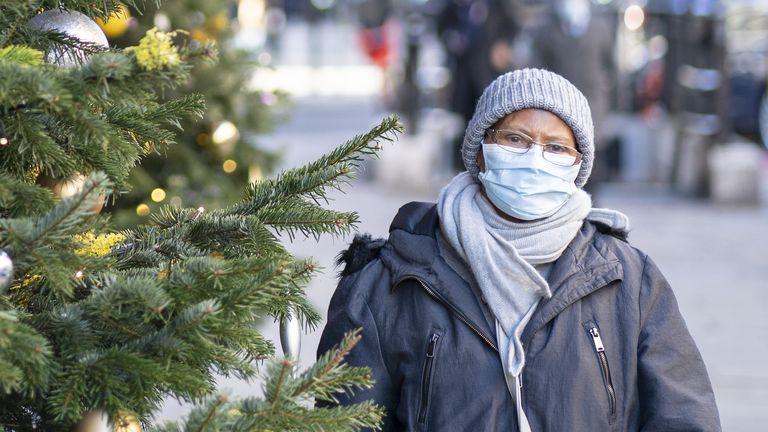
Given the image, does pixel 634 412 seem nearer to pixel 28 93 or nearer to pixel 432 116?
pixel 28 93

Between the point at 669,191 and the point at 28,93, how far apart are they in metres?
11.4

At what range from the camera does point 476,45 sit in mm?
11320

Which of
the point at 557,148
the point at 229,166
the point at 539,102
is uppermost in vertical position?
the point at 539,102

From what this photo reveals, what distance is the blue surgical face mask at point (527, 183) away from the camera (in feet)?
8.20

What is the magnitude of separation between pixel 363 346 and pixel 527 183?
0.49 metres

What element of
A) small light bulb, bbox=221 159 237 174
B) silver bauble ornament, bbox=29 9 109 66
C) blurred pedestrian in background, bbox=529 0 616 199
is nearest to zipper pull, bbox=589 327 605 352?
silver bauble ornament, bbox=29 9 109 66

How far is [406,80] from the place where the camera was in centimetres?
1355

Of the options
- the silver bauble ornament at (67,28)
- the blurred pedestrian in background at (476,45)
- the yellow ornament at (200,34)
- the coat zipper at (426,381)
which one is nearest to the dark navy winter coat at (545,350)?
the coat zipper at (426,381)

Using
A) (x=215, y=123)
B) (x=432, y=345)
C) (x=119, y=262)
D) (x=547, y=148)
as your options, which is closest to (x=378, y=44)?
(x=215, y=123)

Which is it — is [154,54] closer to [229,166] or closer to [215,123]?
[215,123]

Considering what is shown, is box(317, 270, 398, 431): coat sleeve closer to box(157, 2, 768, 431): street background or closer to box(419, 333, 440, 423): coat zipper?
box(419, 333, 440, 423): coat zipper

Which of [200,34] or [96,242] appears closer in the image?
[96,242]

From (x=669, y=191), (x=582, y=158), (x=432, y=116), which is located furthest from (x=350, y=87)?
(x=582, y=158)

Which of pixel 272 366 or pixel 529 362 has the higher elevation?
pixel 272 366
